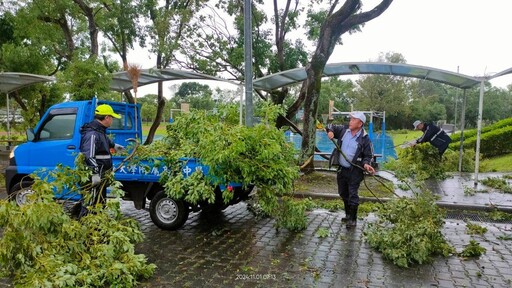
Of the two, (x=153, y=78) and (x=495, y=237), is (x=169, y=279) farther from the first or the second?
(x=153, y=78)

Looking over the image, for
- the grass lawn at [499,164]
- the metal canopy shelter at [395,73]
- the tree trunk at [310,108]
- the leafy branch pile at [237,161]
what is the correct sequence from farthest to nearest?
the grass lawn at [499,164]
the tree trunk at [310,108]
the metal canopy shelter at [395,73]
the leafy branch pile at [237,161]

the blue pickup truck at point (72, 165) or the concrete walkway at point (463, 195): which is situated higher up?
the blue pickup truck at point (72, 165)

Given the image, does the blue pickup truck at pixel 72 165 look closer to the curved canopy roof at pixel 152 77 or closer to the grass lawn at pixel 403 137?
the curved canopy roof at pixel 152 77

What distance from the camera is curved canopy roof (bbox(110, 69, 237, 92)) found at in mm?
10109

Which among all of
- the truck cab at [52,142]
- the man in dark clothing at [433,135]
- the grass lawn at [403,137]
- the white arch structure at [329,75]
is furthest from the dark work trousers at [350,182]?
the grass lawn at [403,137]

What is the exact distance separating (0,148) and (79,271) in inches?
644

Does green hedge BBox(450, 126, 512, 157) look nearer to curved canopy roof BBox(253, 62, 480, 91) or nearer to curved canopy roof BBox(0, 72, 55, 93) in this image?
curved canopy roof BBox(253, 62, 480, 91)

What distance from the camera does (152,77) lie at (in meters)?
11.1

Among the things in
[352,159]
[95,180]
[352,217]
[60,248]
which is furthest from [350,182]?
[60,248]

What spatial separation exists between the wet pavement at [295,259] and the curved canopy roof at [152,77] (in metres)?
4.79

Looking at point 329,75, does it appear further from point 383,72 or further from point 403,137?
point 403,137

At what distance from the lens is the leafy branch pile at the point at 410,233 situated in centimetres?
462

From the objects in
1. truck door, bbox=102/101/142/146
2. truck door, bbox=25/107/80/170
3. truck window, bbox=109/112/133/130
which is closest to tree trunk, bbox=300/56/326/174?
truck door, bbox=102/101/142/146

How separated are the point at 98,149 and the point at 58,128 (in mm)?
1710
